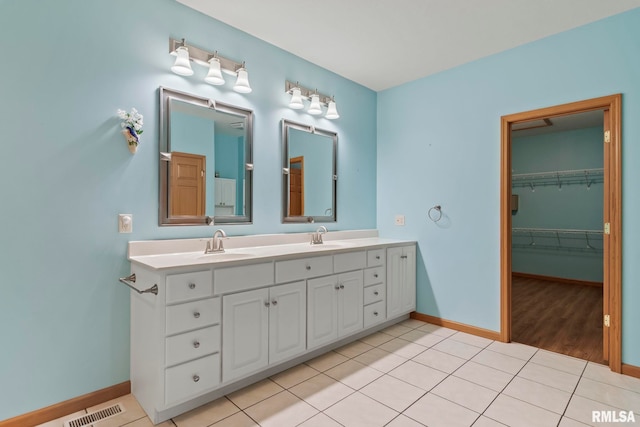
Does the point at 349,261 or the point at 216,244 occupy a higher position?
the point at 216,244

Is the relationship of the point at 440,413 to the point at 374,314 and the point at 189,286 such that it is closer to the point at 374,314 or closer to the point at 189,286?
the point at 374,314

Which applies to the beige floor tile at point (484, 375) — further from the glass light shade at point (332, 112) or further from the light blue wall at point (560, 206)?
the light blue wall at point (560, 206)

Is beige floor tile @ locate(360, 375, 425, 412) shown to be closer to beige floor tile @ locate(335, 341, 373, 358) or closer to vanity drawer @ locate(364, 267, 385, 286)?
beige floor tile @ locate(335, 341, 373, 358)

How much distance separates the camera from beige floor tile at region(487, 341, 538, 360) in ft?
8.77

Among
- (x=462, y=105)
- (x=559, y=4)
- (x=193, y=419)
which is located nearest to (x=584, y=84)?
(x=559, y=4)

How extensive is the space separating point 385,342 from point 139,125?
256 cm

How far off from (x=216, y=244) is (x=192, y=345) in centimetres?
74

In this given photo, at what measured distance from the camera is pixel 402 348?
2.80m

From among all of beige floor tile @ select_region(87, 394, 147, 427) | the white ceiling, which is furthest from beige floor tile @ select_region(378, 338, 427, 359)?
the white ceiling

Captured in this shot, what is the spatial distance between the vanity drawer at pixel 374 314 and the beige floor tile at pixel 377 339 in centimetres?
15

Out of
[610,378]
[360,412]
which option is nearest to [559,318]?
[610,378]

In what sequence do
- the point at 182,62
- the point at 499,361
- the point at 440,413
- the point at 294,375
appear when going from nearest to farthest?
the point at 440,413 → the point at 182,62 → the point at 294,375 → the point at 499,361

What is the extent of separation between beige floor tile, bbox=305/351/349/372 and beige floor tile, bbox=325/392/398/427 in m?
0.43

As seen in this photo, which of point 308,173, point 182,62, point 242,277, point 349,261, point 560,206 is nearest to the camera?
point 242,277
